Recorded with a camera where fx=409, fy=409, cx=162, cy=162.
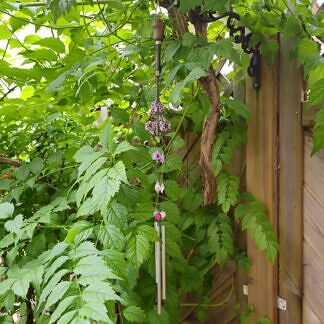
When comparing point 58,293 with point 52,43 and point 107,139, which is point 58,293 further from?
point 52,43

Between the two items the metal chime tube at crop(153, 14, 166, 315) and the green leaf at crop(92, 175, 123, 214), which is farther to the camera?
the metal chime tube at crop(153, 14, 166, 315)

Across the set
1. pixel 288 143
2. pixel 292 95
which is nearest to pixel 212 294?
pixel 288 143

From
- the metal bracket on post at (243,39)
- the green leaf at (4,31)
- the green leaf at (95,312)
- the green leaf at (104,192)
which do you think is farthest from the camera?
the green leaf at (4,31)

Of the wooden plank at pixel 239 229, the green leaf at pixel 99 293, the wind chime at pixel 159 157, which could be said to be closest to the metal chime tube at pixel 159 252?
the wind chime at pixel 159 157

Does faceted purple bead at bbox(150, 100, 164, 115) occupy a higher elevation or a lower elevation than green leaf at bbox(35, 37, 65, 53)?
lower

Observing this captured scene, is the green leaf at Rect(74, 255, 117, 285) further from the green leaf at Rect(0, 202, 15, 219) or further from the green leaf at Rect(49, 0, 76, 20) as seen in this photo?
the green leaf at Rect(49, 0, 76, 20)

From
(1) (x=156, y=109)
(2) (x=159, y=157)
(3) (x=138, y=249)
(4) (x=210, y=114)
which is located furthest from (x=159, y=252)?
(4) (x=210, y=114)

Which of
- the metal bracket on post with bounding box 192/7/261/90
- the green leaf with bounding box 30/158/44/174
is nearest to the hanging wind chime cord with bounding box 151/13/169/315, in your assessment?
the metal bracket on post with bounding box 192/7/261/90

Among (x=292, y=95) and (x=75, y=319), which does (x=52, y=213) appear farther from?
(x=292, y=95)

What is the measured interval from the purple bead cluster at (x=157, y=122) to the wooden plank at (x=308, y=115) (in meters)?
0.35

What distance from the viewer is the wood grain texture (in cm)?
102

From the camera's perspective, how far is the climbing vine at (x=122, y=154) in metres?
0.85

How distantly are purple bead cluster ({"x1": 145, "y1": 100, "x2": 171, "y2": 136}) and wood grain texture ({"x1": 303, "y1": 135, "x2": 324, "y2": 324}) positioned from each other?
0.37 m

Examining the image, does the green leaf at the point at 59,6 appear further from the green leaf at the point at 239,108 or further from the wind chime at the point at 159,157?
the green leaf at the point at 239,108
